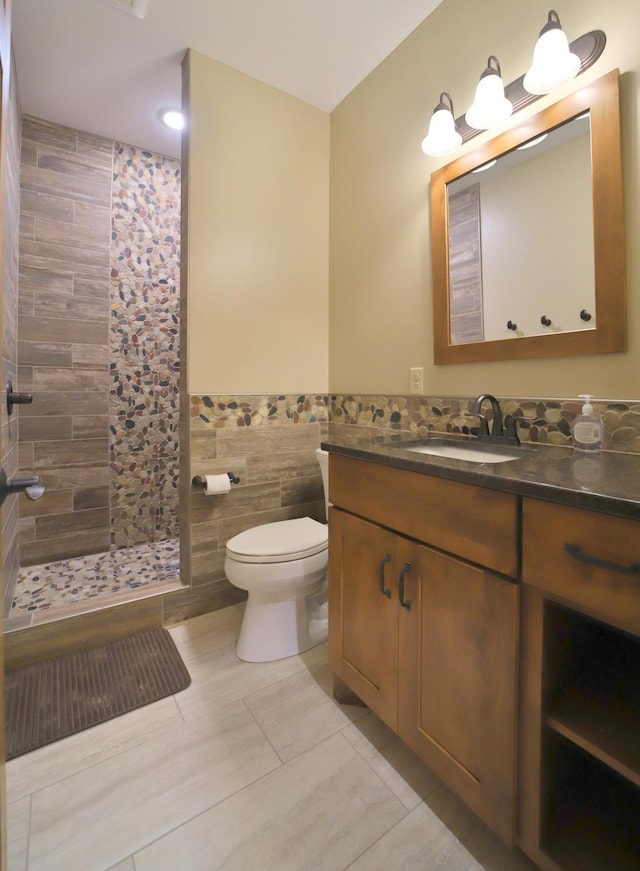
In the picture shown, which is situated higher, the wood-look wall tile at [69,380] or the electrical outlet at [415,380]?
the wood-look wall tile at [69,380]

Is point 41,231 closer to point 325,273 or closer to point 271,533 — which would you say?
point 325,273

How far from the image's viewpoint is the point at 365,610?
46.7 inches

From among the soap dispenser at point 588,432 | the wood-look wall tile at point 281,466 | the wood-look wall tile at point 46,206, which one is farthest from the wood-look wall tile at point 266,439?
the wood-look wall tile at point 46,206

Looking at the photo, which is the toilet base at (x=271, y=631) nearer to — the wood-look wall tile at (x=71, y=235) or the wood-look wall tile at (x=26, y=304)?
the wood-look wall tile at (x=26, y=304)

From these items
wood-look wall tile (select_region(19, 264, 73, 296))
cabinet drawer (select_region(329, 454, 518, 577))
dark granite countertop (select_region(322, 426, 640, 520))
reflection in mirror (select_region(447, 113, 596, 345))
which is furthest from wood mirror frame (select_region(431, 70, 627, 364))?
wood-look wall tile (select_region(19, 264, 73, 296))

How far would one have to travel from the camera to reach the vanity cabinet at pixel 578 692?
666 millimetres


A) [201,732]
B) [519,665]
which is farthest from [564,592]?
[201,732]

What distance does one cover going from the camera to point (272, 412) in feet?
6.97

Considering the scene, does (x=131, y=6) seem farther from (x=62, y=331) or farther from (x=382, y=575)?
(x=382, y=575)

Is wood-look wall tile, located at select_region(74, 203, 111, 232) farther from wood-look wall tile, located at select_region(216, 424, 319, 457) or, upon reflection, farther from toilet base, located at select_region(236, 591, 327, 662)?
toilet base, located at select_region(236, 591, 327, 662)

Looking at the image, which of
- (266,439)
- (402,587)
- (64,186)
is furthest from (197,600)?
(64,186)

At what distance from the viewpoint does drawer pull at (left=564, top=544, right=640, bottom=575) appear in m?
0.62

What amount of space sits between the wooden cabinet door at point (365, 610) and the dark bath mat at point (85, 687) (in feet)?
2.19

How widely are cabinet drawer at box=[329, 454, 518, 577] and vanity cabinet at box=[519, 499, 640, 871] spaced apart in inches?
1.8
